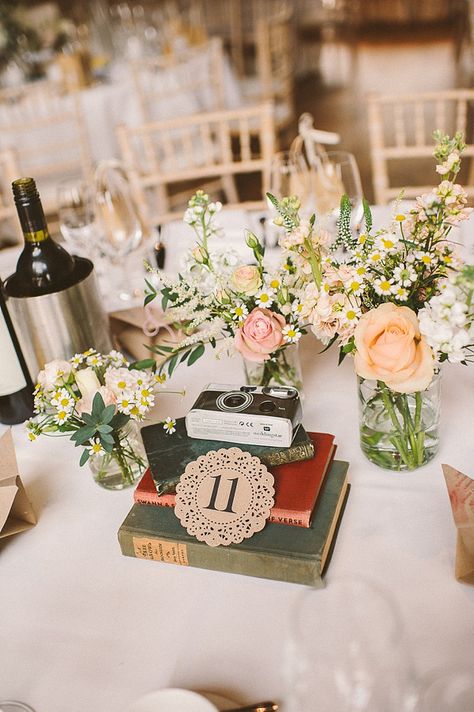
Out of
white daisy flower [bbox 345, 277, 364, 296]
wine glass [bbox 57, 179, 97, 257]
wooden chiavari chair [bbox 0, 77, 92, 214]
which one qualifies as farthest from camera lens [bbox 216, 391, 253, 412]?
wooden chiavari chair [bbox 0, 77, 92, 214]

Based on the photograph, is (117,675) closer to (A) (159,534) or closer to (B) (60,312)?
(A) (159,534)

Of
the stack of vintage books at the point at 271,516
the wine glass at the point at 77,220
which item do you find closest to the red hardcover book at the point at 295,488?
the stack of vintage books at the point at 271,516

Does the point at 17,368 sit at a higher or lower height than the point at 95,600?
higher

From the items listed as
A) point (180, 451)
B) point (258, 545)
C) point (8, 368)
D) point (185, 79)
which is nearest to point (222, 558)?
point (258, 545)

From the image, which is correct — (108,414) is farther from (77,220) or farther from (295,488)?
(77,220)

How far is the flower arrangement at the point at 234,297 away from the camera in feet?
3.01

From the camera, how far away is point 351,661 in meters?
0.68

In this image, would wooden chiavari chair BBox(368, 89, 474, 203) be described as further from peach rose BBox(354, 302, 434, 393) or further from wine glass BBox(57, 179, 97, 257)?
wine glass BBox(57, 179, 97, 257)

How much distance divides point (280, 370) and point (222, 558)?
35 cm

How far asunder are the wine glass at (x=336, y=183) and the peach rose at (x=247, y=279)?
539mm

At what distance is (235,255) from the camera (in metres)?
1.00

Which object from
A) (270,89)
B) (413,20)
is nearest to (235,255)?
(270,89)

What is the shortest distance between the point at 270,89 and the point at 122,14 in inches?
106

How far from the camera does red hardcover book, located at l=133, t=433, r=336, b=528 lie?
82 centimetres
